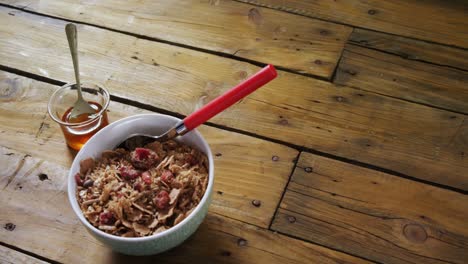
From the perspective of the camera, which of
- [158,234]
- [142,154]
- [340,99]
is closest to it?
[158,234]

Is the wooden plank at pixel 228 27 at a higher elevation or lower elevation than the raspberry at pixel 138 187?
higher

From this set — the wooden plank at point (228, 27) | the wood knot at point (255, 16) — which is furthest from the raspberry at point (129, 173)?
the wood knot at point (255, 16)

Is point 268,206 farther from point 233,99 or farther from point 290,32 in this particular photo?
point 290,32

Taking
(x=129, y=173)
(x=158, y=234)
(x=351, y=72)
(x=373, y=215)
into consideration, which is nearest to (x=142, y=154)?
(x=129, y=173)

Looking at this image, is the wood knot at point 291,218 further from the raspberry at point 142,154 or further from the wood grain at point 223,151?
the raspberry at point 142,154

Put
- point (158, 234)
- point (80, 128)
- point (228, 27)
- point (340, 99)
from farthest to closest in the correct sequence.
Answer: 1. point (228, 27)
2. point (340, 99)
3. point (80, 128)
4. point (158, 234)

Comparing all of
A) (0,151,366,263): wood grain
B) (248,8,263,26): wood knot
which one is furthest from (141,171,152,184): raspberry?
(248,8,263,26): wood knot

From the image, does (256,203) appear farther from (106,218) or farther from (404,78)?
(404,78)
